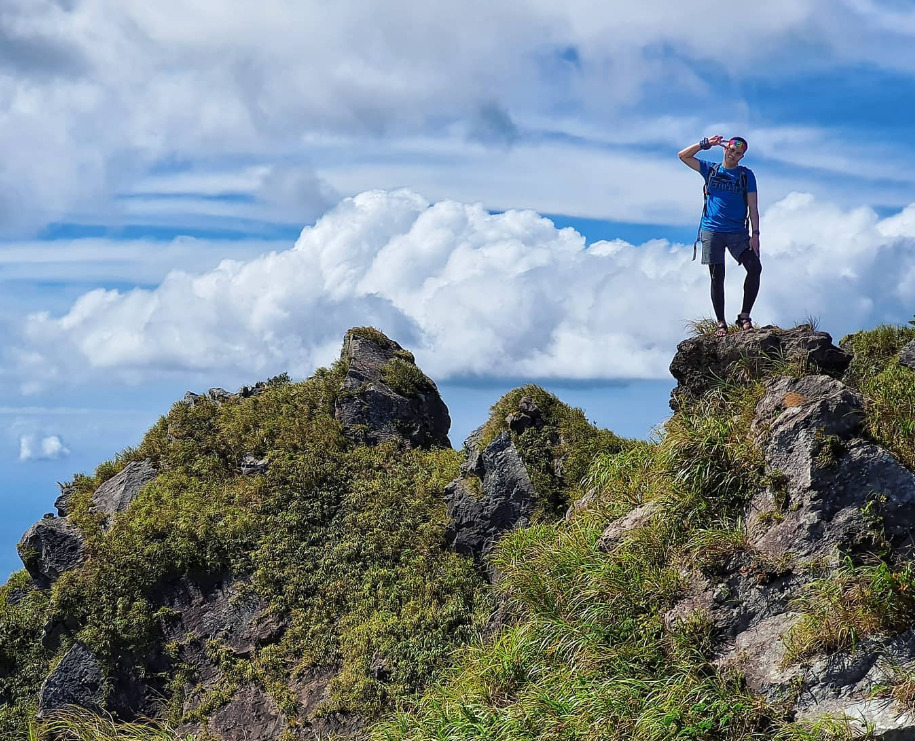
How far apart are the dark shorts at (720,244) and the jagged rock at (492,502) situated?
4713 millimetres

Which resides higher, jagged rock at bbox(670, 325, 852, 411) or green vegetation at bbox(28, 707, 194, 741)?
jagged rock at bbox(670, 325, 852, 411)

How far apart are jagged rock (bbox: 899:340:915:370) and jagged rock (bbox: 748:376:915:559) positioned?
7.35ft

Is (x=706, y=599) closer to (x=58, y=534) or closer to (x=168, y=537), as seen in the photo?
(x=168, y=537)

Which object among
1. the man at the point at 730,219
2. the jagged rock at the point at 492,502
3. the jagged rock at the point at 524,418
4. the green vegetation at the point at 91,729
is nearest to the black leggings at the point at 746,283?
the man at the point at 730,219

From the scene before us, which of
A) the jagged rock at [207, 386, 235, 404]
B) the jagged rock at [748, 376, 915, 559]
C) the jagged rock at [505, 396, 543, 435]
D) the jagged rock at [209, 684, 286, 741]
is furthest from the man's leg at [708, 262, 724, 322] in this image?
the jagged rock at [207, 386, 235, 404]

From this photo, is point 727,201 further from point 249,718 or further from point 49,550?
point 49,550

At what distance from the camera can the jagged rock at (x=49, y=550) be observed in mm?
17172

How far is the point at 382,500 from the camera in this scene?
1678cm

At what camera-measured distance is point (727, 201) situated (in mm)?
13711

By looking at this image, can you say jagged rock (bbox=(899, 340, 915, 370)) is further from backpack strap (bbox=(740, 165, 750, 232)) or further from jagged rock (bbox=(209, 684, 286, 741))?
jagged rock (bbox=(209, 684, 286, 741))

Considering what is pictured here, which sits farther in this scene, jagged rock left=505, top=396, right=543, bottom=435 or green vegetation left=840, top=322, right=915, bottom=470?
jagged rock left=505, top=396, right=543, bottom=435

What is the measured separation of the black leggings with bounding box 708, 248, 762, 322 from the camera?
44.8 ft

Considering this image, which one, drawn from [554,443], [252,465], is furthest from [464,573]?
[252,465]

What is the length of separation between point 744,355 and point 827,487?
2.83m
